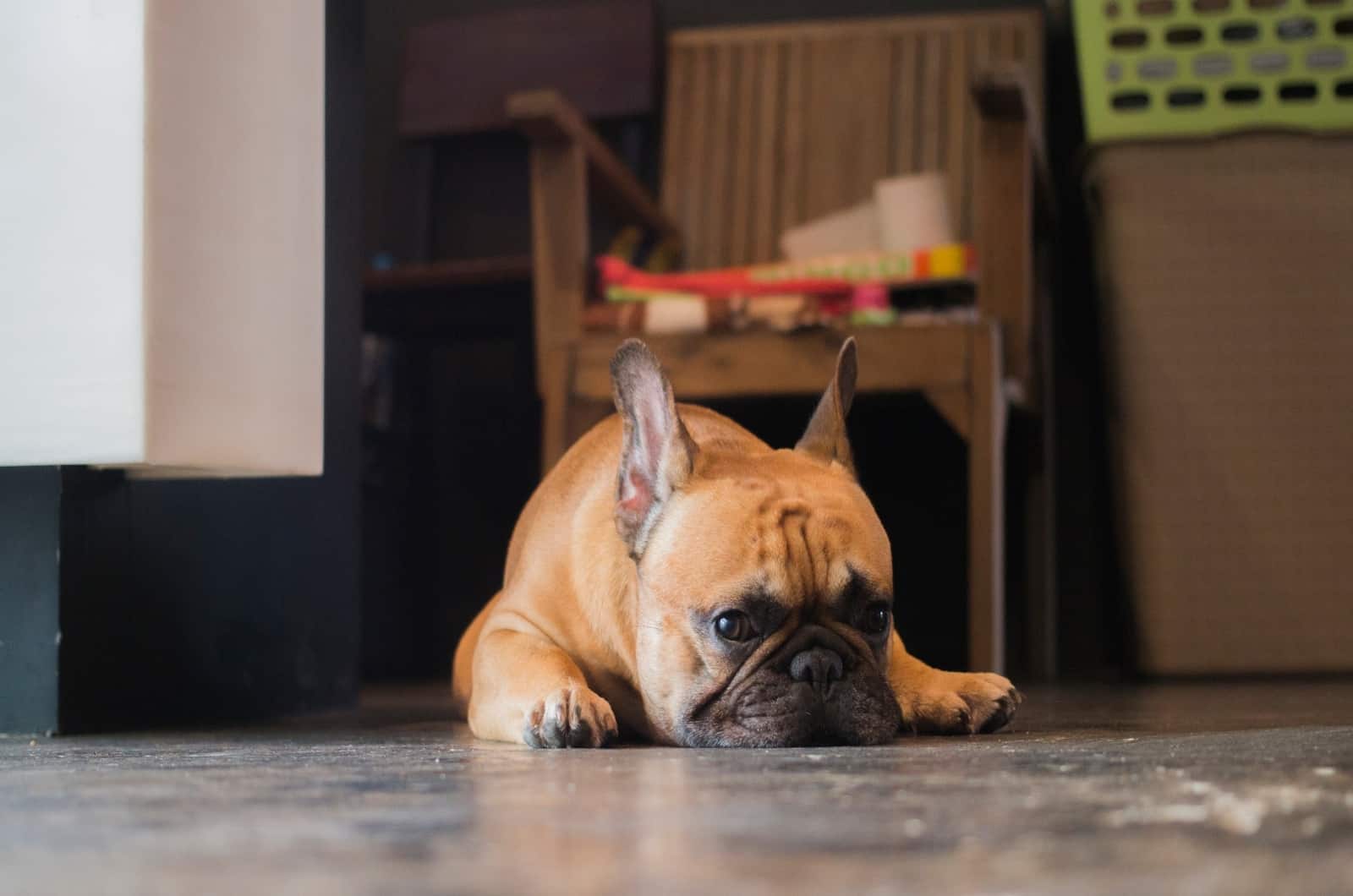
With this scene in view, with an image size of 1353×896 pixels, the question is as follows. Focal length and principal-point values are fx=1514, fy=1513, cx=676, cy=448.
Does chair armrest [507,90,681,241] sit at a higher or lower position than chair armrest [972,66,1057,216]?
lower

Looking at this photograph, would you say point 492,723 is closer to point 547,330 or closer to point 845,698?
point 845,698

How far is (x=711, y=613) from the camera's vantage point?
138 centimetres

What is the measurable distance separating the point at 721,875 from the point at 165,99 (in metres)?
1.12

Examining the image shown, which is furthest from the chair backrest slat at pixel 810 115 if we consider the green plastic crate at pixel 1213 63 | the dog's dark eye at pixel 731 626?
the dog's dark eye at pixel 731 626

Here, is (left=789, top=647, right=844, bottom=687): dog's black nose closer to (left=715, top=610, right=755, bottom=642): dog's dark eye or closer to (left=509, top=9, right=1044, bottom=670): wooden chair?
(left=715, top=610, right=755, bottom=642): dog's dark eye

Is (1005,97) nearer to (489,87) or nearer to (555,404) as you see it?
(555,404)

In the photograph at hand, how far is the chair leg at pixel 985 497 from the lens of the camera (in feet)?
7.37

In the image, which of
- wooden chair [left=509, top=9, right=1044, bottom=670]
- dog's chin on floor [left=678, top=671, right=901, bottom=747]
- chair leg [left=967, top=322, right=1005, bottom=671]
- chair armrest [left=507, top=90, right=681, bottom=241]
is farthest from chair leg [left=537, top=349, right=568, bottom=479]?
dog's chin on floor [left=678, top=671, right=901, bottom=747]

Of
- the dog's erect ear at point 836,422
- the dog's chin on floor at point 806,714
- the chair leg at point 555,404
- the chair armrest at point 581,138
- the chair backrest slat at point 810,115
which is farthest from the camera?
the chair backrest slat at point 810,115

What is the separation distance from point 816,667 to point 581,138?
1.25 metres

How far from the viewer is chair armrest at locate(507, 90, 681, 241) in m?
2.20

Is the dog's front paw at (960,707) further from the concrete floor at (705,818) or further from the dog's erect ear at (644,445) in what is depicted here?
the dog's erect ear at (644,445)

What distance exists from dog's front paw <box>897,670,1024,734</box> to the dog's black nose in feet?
0.60

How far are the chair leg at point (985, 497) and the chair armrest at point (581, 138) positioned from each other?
68cm
